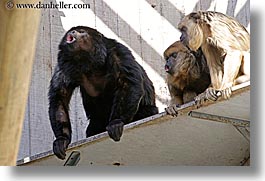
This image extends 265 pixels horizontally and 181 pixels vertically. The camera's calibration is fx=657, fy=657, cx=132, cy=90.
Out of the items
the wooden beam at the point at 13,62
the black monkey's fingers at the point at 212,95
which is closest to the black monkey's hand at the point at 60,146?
the black monkey's fingers at the point at 212,95

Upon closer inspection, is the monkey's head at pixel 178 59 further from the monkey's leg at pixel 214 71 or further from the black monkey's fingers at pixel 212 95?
the black monkey's fingers at pixel 212 95

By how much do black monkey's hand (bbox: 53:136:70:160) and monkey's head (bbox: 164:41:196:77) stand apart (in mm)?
301

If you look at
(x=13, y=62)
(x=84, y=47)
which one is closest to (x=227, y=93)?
(x=84, y=47)

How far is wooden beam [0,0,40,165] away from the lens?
2.34 feet

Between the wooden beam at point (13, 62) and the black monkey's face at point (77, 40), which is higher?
the black monkey's face at point (77, 40)

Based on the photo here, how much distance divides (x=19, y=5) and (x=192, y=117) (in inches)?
Answer: 29.5

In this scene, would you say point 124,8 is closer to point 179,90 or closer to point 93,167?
→ point 179,90

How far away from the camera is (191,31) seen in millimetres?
1560

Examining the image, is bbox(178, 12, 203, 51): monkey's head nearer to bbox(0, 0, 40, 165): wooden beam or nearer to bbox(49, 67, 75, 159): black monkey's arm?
bbox(49, 67, 75, 159): black monkey's arm

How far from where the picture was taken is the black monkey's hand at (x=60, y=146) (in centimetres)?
156

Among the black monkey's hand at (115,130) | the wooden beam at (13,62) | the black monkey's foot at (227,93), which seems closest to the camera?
the wooden beam at (13,62)

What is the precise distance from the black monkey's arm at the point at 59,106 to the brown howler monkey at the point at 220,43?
309 mm

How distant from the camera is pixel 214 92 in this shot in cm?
144

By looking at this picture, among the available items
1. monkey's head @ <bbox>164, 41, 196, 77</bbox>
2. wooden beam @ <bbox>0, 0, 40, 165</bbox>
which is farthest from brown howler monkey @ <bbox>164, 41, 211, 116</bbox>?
wooden beam @ <bbox>0, 0, 40, 165</bbox>
